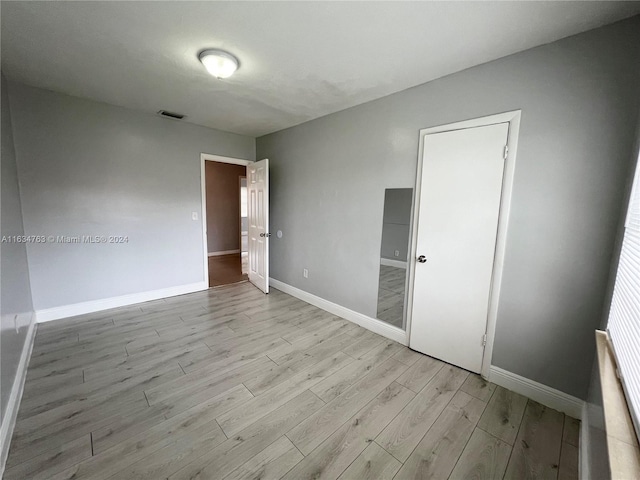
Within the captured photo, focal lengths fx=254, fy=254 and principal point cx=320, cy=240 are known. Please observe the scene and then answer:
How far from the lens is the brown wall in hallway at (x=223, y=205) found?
638 cm

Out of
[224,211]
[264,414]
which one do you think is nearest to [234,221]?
[224,211]

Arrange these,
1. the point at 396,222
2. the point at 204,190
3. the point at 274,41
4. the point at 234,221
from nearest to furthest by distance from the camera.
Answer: the point at 274,41, the point at 396,222, the point at 204,190, the point at 234,221

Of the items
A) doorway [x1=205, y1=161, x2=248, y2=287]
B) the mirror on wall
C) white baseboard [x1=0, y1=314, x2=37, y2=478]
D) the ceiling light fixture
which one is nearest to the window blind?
the mirror on wall

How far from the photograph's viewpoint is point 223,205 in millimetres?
6629

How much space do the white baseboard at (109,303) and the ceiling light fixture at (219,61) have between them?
303cm

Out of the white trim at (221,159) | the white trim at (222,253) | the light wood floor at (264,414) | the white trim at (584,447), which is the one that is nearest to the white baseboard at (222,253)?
the white trim at (222,253)

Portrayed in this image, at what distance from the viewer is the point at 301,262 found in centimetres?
383

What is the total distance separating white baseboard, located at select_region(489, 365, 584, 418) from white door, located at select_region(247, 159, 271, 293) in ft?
9.98

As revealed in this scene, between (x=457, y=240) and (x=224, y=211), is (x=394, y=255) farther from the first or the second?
(x=224, y=211)

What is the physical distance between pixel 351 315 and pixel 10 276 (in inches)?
122

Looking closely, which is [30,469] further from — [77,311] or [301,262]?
[301,262]

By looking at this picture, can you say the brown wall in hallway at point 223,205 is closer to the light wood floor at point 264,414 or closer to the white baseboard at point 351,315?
the white baseboard at point 351,315

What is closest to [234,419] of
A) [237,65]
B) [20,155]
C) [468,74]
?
[237,65]

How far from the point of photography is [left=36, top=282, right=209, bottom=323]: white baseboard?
292cm
